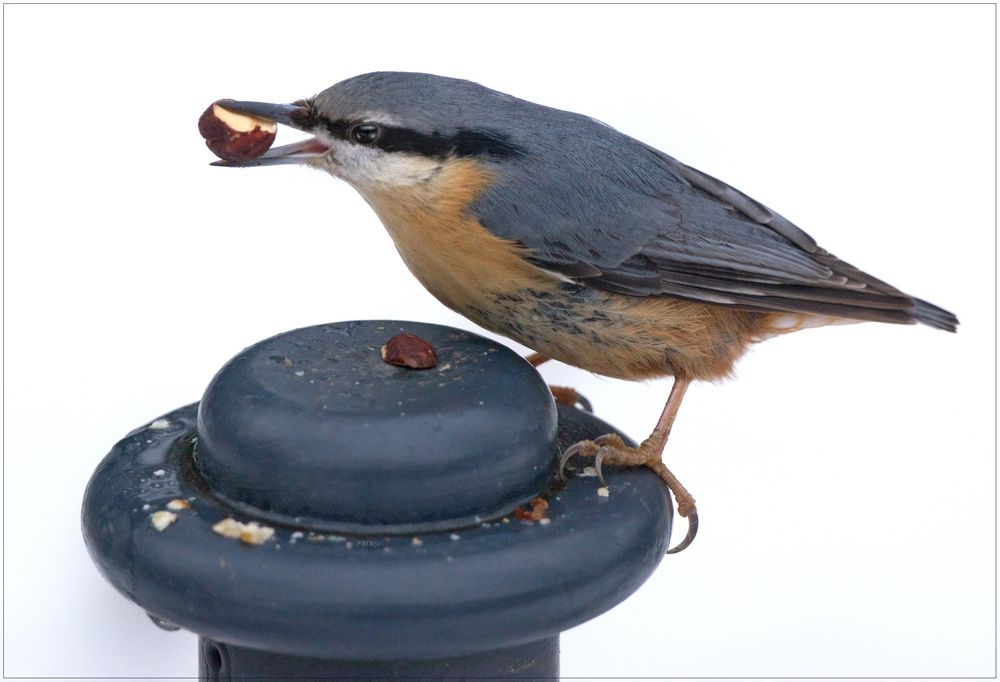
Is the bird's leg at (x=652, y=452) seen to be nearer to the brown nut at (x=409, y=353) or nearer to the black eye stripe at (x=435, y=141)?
the brown nut at (x=409, y=353)

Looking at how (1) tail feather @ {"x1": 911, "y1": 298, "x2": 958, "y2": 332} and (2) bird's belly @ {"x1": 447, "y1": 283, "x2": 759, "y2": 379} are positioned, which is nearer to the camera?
(2) bird's belly @ {"x1": 447, "y1": 283, "x2": 759, "y2": 379}

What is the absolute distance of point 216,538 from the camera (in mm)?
1130

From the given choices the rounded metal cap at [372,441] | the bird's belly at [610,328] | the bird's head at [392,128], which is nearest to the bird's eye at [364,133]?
the bird's head at [392,128]

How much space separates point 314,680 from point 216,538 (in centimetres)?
22

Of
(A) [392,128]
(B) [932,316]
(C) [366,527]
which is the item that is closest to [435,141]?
(A) [392,128]

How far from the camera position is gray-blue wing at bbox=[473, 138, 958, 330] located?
5.07 feet

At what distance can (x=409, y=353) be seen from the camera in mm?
1271

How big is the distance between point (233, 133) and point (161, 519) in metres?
0.53

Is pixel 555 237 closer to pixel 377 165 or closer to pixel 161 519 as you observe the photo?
pixel 377 165

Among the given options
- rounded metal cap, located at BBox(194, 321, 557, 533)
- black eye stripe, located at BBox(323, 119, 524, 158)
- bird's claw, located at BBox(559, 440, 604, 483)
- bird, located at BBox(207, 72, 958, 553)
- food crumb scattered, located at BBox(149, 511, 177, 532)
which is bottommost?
food crumb scattered, located at BBox(149, 511, 177, 532)

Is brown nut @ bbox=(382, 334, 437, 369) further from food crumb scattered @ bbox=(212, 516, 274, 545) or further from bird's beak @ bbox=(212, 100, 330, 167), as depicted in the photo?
bird's beak @ bbox=(212, 100, 330, 167)

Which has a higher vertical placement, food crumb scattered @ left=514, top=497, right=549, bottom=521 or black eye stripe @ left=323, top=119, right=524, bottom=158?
black eye stripe @ left=323, top=119, right=524, bottom=158

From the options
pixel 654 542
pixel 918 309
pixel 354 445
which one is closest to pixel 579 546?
pixel 654 542

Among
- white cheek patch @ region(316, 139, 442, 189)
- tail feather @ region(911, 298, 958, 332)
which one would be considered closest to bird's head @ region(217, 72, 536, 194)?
white cheek patch @ region(316, 139, 442, 189)
